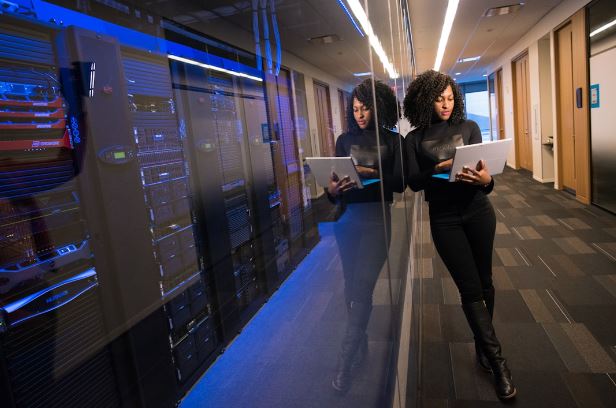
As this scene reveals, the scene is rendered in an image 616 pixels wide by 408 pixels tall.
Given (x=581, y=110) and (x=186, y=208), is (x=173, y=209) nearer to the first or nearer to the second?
(x=186, y=208)

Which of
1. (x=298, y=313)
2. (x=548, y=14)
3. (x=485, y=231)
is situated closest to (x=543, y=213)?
(x=548, y=14)

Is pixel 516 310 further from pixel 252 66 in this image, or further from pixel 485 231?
pixel 252 66

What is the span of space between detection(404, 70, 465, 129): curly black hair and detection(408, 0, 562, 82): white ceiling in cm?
324

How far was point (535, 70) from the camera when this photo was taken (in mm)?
6145

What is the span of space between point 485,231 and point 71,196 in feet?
5.29

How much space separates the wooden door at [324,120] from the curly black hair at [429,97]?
112 centimetres

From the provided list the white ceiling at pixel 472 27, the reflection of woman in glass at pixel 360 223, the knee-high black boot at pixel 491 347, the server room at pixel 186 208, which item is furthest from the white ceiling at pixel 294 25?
the white ceiling at pixel 472 27

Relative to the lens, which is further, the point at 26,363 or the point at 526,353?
the point at 526,353

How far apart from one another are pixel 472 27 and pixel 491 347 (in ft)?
17.9

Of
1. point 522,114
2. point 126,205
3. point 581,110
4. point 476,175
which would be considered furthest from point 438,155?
point 522,114

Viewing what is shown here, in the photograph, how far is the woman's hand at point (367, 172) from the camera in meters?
0.83

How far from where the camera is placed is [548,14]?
17.6ft

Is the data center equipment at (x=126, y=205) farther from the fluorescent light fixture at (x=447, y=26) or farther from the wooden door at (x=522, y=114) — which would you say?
the wooden door at (x=522, y=114)

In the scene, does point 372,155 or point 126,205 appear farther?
point 372,155
